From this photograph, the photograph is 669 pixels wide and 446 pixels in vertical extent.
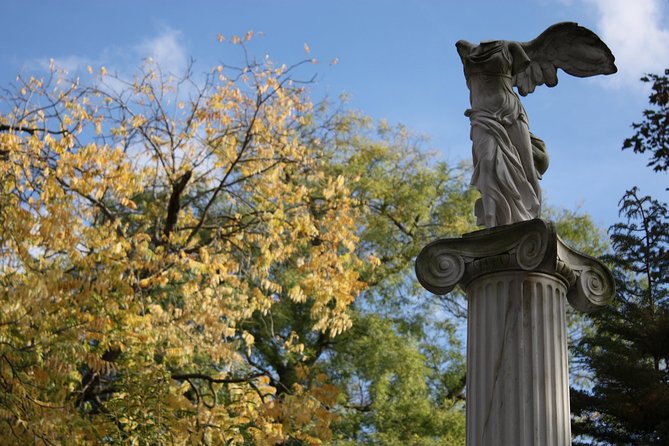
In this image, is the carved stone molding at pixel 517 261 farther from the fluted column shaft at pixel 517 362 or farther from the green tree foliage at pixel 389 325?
the green tree foliage at pixel 389 325

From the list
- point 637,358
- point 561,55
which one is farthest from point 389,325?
point 561,55

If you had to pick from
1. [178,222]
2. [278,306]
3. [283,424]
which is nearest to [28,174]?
[178,222]

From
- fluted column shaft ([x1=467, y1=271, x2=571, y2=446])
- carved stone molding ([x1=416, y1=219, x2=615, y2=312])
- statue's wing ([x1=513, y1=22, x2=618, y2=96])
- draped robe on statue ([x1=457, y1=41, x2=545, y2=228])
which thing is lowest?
fluted column shaft ([x1=467, y1=271, x2=571, y2=446])

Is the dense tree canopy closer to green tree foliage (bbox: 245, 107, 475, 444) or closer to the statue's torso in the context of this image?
green tree foliage (bbox: 245, 107, 475, 444)

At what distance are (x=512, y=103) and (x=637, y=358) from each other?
26.2 feet

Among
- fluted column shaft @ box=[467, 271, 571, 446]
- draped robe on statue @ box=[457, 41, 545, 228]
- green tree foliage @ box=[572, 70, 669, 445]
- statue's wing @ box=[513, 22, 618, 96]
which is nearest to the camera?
fluted column shaft @ box=[467, 271, 571, 446]

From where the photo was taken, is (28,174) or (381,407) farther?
(381,407)

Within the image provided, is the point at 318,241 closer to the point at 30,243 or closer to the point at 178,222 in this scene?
the point at 178,222

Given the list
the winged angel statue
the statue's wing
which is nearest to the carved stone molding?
the winged angel statue

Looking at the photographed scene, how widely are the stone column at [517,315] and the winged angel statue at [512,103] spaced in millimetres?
446

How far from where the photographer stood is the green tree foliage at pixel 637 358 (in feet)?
46.5

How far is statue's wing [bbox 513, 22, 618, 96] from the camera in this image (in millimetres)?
8688

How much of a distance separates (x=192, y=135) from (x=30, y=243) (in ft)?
12.5

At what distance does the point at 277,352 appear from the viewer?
75.8 ft
